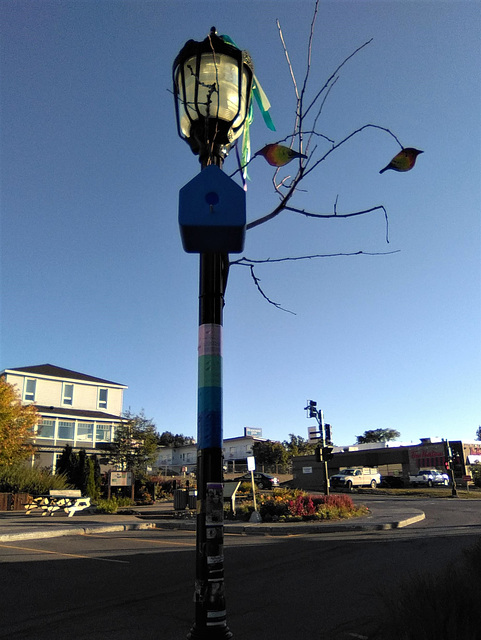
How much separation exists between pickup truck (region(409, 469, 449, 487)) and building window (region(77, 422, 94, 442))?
30610 mm

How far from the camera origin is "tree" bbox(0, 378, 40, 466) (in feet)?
98.0

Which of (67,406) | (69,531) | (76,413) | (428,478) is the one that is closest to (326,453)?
(69,531)

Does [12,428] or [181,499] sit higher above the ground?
[12,428]

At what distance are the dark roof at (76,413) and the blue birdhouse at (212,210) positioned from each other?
43252 mm

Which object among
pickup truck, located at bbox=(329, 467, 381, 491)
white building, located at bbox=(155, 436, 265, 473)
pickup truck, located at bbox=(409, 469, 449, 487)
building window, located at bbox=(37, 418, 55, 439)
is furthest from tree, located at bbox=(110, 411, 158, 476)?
white building, located at bbox=(155, 436, 265, 473)

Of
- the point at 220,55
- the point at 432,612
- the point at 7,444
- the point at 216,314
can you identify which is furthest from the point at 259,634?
the point at 7,444

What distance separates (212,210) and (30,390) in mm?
47500

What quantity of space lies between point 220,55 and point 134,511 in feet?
79.2

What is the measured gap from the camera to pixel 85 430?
46406mm

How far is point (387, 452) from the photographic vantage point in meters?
56.0

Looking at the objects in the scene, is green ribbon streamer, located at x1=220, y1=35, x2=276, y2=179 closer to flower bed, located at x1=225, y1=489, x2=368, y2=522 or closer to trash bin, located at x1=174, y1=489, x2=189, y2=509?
flower bed, located at x1=225, y1=489, x2=368, y2=522

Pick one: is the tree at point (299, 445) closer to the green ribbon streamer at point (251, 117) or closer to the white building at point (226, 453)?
the white building at point (226, 453)

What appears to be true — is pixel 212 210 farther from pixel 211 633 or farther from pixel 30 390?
pixel 30 390

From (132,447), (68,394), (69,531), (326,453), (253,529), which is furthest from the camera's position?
(68,394)
